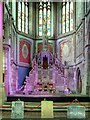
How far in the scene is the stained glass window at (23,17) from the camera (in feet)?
73.5

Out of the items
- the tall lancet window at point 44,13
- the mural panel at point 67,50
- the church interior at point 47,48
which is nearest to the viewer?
the church interior at point 47,48

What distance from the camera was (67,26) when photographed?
2320cm

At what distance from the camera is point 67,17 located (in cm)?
2344

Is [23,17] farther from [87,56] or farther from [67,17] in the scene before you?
[87,56]

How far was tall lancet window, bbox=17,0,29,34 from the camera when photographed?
73.5 feet

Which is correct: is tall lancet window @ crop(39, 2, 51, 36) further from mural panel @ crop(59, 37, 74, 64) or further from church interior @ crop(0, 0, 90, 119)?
mural panel @ crop(59, 37, 74, 64)

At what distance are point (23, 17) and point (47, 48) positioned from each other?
3.30m

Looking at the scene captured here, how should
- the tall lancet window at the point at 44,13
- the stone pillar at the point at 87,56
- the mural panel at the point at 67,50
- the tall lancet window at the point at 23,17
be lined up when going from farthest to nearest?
the tall lancet window at the point at 44,13, the tall lancet window at the point at 23,17, the mural panel at the point at 67,50, the stone pillar at the point at 87,56

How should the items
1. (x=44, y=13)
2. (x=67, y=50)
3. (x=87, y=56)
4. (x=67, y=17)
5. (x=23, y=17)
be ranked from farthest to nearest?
(x=44, y=13) → (x=67, y=17) → (x=23, y=17) → (x=67, y=50) → (x=87, y=56)

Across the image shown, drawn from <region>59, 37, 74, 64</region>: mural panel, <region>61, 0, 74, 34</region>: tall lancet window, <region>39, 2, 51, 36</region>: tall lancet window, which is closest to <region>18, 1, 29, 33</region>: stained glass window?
<region>39, 2, 51, 36</region>: tall lancet window

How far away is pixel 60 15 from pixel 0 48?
1790 cm

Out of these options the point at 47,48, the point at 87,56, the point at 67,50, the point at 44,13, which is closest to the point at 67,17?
the point at 44,13

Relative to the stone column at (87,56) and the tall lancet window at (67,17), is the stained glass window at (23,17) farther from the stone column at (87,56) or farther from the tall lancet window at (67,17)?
the stone column at (87,56)

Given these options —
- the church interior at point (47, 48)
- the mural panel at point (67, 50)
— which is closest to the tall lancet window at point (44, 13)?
the church interior at point (47, 48)
